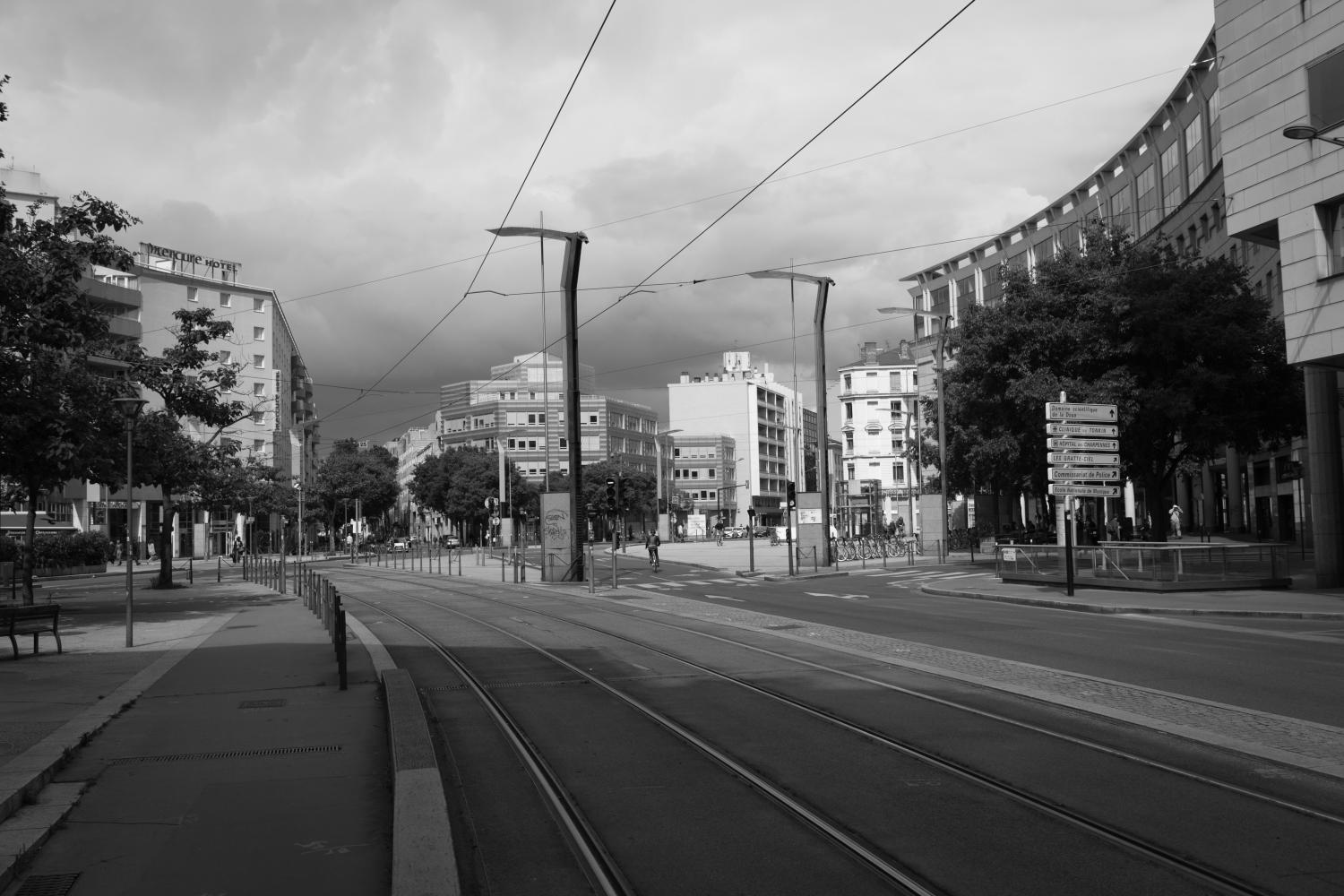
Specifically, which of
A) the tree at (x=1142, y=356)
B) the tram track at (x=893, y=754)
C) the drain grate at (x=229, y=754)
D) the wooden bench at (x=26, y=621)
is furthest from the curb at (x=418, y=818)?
the tree at (x=1142, y=356)

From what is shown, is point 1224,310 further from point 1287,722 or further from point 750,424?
point 750,424

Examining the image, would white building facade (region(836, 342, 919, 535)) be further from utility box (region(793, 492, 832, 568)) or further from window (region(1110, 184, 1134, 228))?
utility box (region(793, 492, 832, 568))

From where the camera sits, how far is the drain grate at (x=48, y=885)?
237 inches

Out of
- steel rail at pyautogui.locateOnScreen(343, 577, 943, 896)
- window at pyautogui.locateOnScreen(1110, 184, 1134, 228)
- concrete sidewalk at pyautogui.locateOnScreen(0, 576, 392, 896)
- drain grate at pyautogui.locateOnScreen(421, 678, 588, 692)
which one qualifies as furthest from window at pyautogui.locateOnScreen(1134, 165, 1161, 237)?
concrete sidewalk at pyautogui.locateOnScreen(0, 576, 392, 896)

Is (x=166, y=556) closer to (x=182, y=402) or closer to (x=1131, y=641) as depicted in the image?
(x=182, y=402)

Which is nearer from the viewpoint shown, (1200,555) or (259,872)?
(259,872)

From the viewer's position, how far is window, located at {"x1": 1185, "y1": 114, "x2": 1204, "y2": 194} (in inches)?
2338

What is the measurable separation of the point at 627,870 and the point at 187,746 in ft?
18.3

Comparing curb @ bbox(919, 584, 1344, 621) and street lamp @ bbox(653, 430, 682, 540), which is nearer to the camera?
curb @ bbox(919, 584, 1344, 621)

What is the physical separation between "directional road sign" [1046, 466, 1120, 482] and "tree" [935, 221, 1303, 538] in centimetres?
479

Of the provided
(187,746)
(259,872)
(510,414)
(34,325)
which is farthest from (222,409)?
(510,414)

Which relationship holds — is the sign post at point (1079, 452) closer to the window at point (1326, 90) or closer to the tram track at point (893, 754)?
the window at point (1326, 90)

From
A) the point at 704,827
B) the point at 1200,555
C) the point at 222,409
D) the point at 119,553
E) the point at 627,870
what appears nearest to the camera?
the point at 627,870

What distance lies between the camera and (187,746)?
10.1 m
